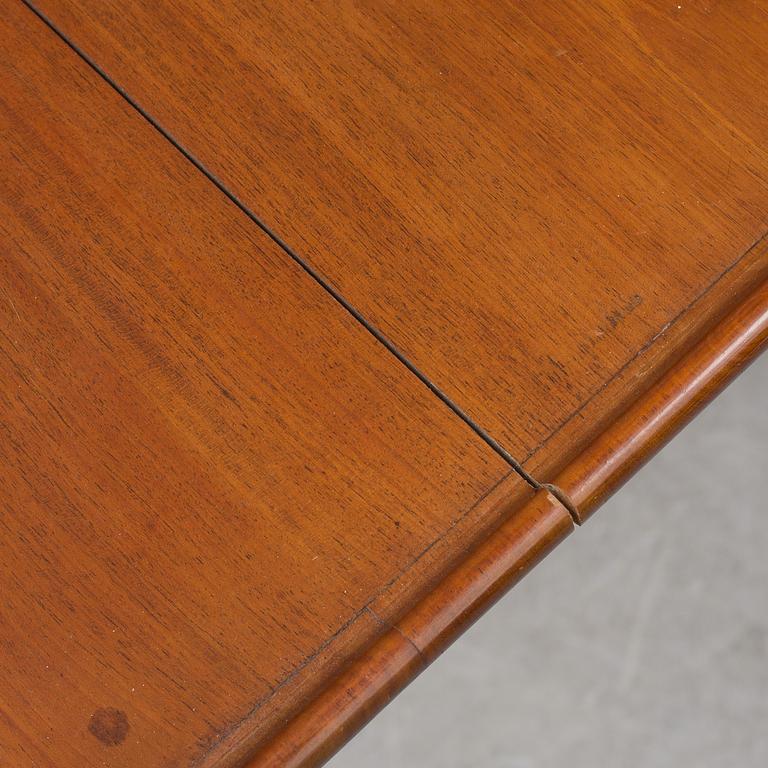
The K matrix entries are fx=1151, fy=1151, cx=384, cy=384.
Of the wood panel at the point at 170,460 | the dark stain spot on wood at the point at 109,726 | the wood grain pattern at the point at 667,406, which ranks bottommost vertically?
the dark stain spot on wood at the point at 109,726

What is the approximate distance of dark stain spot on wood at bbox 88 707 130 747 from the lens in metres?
0.71

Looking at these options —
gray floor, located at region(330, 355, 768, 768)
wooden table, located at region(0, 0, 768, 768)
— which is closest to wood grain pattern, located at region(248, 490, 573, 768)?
wooden table, located at region(0, 0, 768, 768)

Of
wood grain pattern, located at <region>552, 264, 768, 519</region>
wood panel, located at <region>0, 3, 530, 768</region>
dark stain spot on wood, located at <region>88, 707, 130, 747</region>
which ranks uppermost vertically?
wood grain pattern, located at <region>552, 264, 768, 519</region>

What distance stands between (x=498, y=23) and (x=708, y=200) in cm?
21

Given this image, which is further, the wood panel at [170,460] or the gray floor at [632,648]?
the gray floor at [632,648]

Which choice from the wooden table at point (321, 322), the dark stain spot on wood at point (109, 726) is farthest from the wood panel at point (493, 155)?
the dark stain spot on wood at point (109, 726)

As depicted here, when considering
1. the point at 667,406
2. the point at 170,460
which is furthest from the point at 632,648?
the point at 170,460

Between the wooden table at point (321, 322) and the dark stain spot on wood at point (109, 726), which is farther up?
the wooden table at point (321, 322)

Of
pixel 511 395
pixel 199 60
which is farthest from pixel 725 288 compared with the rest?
pixel 199 60

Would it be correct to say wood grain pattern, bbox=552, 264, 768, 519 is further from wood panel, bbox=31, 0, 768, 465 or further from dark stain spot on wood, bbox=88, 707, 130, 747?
dark stain spot on wood, bbox=88, 707, 130, 747

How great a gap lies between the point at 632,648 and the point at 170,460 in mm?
927

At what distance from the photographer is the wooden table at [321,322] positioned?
0.73 m

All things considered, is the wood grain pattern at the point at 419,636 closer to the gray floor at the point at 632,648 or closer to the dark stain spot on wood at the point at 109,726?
the dark stain spot on wood at the point at 109,726

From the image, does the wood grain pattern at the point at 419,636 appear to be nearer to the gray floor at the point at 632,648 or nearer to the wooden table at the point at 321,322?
the wooden table at the point at 321,322
